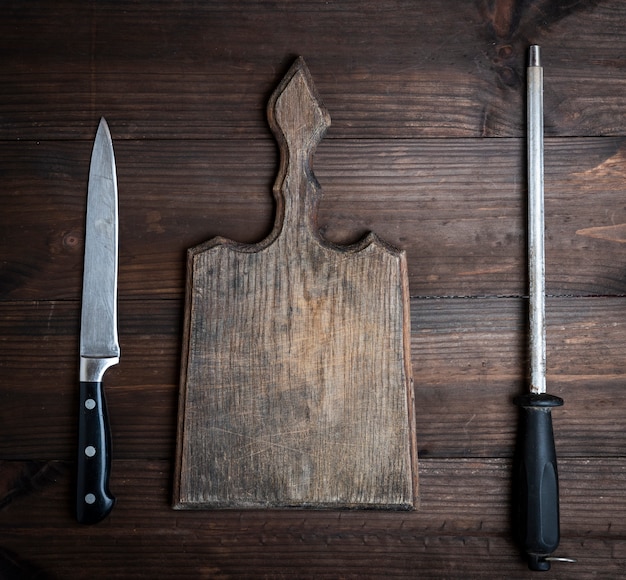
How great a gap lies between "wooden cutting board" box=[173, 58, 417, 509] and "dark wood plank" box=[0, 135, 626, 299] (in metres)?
0.03

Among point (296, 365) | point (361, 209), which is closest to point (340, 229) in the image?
point (361, 209)

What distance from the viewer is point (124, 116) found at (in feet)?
2.47

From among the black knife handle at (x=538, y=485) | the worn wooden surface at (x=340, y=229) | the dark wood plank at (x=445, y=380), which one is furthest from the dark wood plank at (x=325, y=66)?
the black knife handle at (x=538, y=485)

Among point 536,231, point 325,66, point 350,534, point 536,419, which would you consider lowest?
point 350,534

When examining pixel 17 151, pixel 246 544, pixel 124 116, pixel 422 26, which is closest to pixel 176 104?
Answer: pixel 124 116

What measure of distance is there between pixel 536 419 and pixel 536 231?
203 mm

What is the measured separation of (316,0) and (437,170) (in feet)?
0.79

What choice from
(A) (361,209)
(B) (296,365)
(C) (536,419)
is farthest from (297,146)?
(C) (536,419)

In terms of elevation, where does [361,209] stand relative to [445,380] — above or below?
above

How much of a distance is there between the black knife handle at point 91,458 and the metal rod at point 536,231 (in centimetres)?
47

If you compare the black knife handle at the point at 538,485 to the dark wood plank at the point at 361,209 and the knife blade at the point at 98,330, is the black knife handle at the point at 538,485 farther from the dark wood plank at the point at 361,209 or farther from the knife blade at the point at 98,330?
the knife blade at the point at 98,330

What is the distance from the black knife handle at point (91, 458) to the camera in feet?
2.32

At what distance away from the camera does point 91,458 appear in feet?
2.32

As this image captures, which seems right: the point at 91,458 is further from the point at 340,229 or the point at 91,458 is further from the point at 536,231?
the point at 536,231
